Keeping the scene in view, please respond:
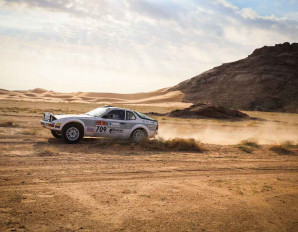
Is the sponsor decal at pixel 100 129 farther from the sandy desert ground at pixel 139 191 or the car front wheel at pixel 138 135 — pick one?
the car front wheel at pixel 138 135

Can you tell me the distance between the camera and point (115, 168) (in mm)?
8516

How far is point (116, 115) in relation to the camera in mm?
12703

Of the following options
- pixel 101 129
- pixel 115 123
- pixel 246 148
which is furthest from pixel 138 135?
pixel 246 148

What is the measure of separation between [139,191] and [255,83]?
236 feet

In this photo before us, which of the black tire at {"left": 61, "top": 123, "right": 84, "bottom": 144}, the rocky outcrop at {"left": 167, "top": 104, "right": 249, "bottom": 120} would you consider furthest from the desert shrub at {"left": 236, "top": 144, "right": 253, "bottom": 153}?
the rocky outcrop at {"left": 167, "top": 104, "right": 249, "bottom": 120}

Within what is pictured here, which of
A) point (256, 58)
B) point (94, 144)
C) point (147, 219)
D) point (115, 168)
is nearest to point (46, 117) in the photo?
point (94, 144)

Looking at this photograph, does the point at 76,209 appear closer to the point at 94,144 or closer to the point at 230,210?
the point at 230,210

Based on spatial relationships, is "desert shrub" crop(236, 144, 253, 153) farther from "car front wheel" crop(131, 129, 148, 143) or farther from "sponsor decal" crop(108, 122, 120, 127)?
"sponsor decal" crop(108, 122, 120, 127)

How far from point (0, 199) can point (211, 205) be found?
397 cm

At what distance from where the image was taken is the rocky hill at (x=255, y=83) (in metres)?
65.5

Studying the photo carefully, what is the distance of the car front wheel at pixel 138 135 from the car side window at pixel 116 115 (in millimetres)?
846

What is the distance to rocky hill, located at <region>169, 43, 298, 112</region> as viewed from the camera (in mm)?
65544

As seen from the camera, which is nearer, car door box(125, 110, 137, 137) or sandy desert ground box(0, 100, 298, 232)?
sandy desert ground box(0, 100, 298, 232)

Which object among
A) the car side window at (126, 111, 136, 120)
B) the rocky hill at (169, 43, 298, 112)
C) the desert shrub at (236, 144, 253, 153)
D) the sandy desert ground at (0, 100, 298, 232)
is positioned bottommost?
the sandy desert ground at (0, 100, 298, 232)
